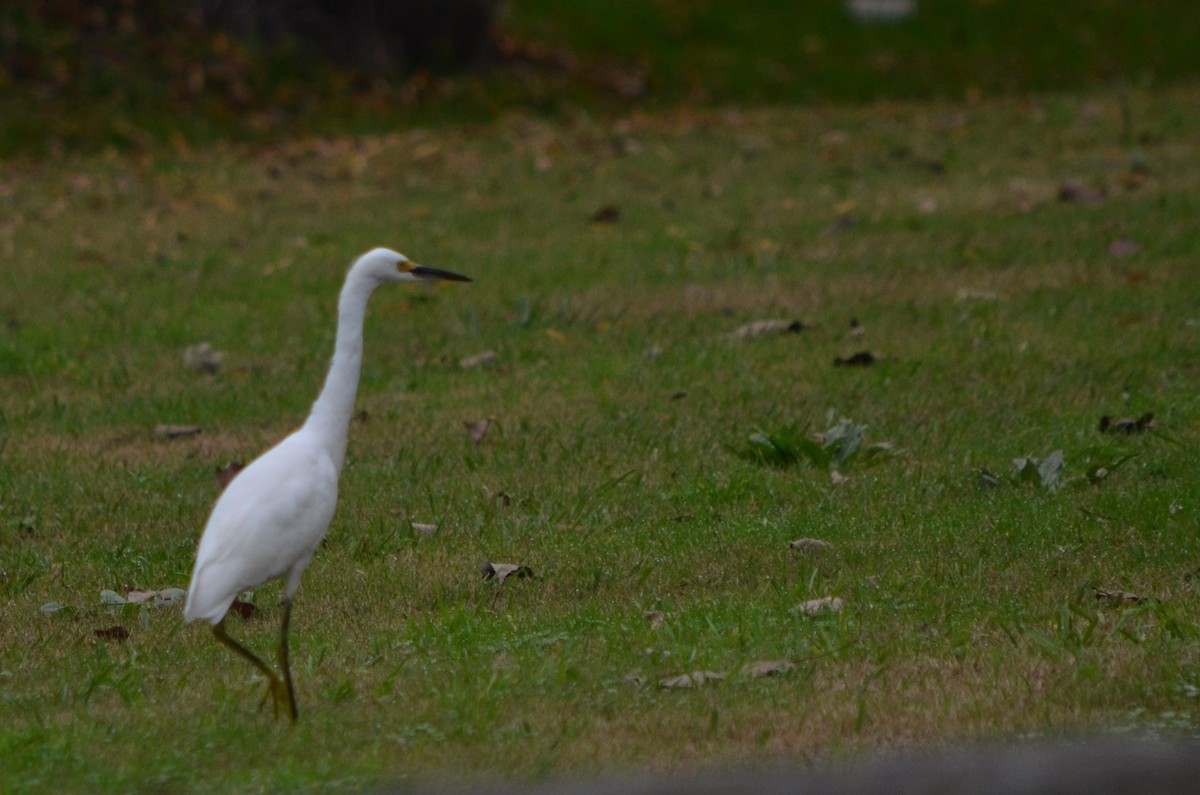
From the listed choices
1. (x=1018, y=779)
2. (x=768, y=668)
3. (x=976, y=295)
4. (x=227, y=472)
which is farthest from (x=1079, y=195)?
(x=1018, y=779)

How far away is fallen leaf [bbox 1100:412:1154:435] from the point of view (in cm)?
602

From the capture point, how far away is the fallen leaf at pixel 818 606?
442cm

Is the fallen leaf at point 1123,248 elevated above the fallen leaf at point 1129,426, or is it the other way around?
the fallen leaf at point 1123,248

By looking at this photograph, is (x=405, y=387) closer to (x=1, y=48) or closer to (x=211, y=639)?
(x=211, y=639)

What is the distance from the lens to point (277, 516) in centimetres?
387

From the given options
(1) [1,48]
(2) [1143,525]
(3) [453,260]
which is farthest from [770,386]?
(1) [1,48]

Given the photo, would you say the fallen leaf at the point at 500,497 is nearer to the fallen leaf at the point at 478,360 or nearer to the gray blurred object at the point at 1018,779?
the fallen leaf at the point at 478,360

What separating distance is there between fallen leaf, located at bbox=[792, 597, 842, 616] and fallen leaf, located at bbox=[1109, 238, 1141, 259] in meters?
4.91

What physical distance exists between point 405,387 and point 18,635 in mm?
2868

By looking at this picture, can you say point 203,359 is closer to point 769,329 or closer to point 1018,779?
point 769,329

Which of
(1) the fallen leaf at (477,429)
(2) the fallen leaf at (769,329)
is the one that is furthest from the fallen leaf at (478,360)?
(2) the fallen leaf at (769,329)

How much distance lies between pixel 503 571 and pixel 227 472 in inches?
61.1

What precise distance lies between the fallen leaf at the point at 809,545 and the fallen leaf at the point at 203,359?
3548 mm

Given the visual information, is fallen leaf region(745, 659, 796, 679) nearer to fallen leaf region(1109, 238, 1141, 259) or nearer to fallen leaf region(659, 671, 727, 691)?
fallen leaf region(659, 671, 727, 691)
